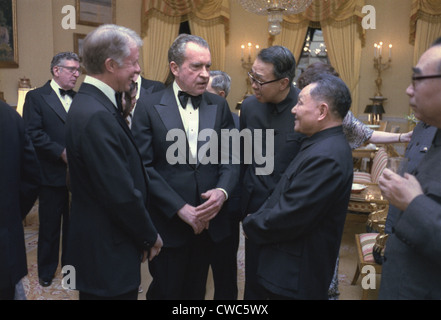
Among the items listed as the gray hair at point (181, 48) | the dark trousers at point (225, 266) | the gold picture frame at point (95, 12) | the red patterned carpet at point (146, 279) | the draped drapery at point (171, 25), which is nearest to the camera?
the gray hair at point (181, 48)

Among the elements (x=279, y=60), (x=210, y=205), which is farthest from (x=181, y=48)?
(x=210, y=205)

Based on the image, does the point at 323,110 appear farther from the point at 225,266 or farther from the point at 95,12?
the point at 95,12

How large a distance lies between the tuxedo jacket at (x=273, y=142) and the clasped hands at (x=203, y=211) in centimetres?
22

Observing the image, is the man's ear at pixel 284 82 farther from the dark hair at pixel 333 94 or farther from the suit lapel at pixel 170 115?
the suit lapel at pixel 170 115

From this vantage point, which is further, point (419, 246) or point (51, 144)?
point (51, 144)

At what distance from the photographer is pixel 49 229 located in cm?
362

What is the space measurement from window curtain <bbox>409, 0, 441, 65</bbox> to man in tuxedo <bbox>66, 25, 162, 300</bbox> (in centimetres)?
871

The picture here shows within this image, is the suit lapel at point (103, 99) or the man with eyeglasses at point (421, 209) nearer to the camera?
the man with eyeglasses at point (421, 209)

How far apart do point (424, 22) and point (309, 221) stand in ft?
28.9

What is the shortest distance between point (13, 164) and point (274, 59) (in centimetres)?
149

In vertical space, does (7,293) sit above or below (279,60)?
below

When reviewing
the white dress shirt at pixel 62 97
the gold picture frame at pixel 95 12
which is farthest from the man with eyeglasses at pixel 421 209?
the gold picture frame at pixel 95 12

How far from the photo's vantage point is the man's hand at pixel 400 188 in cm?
136
